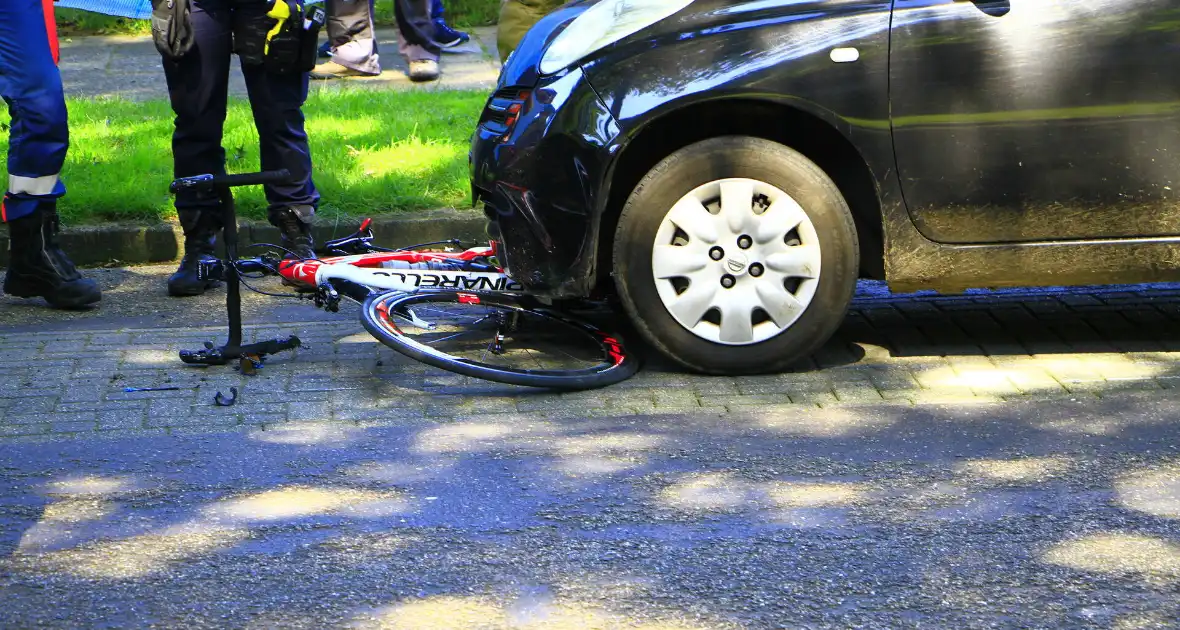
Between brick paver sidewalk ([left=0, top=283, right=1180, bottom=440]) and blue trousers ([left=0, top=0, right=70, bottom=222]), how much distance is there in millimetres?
735

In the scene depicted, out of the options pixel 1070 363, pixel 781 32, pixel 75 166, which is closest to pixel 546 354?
pixel 781 32

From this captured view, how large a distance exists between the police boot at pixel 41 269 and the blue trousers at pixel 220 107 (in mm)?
601

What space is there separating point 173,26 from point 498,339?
7.12ft

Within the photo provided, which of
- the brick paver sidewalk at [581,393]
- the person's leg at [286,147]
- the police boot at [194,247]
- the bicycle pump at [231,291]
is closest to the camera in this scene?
the brick paver sidewalk at [581,393]

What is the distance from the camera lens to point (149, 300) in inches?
263

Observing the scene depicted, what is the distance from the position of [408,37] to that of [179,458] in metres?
7.46

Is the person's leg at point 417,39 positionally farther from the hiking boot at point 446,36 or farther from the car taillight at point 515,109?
the car taillight at point 515,109

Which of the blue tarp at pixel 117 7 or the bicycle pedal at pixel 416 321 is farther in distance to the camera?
the blue tarp at pixel 117 7

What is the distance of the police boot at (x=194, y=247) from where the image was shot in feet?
21.9

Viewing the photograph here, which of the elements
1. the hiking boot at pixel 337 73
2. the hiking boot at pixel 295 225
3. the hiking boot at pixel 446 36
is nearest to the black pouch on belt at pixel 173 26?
the hiking boot at pixel 295 225

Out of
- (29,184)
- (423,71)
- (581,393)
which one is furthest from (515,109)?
(423,71)

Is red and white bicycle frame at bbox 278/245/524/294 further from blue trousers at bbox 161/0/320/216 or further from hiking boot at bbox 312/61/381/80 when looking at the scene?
hiking boot at bbox 312/61/381/80

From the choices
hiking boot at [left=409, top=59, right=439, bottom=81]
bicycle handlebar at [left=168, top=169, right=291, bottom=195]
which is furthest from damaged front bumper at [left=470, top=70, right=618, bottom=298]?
hiking boot at [left=409, top=59, right=439, bottom=81]

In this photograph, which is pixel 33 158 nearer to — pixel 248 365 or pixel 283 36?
pixel 283 36
